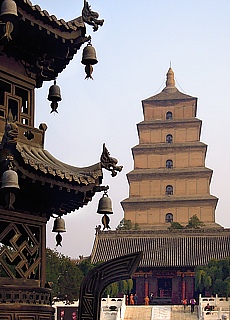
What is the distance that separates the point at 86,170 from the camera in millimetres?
8344

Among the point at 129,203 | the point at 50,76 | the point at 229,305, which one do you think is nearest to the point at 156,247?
the point at 129,203

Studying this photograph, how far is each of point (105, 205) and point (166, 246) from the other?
5150 centimetres

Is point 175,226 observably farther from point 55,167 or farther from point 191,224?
point 55,167

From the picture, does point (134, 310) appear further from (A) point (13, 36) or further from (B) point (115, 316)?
(A) point (13, 36)

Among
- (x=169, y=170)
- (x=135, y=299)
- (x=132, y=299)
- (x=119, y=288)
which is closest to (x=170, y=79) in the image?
(x=169, y=170)

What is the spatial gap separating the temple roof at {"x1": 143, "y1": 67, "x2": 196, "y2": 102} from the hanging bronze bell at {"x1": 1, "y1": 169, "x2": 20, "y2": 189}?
62221 millimetres

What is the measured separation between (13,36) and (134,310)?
138 ft

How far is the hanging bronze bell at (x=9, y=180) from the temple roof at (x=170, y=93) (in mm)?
62221

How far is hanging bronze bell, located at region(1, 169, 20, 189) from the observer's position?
711 cm

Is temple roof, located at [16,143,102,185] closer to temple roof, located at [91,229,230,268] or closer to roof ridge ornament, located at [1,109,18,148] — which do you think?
roof ridge ornament, located at [1,109,18,148]

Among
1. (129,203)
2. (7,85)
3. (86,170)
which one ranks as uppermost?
(129,203)

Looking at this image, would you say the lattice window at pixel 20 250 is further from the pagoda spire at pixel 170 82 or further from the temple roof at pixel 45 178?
the pagoda spire at pixel 170 82

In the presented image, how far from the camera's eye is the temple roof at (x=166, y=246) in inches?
2251

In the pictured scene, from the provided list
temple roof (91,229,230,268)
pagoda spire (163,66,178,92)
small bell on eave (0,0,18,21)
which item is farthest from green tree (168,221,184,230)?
small bell on eave (0,0,18,21)
